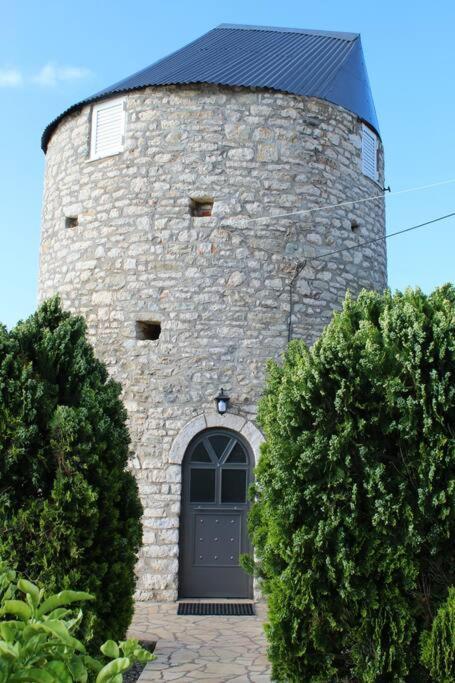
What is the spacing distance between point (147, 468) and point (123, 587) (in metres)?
2.96

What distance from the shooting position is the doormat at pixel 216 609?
24.4ft

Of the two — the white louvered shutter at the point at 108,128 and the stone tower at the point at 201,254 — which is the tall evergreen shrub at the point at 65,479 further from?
the white louvered shutter at the point at 108,128

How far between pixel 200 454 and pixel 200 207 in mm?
3344

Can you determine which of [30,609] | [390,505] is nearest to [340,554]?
[390,505]

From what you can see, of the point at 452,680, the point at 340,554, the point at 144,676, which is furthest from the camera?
the point at 144,676

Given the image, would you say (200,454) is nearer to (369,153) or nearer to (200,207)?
(200,207)

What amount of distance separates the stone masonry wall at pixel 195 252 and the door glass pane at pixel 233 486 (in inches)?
23.9

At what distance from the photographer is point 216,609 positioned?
7.61 m

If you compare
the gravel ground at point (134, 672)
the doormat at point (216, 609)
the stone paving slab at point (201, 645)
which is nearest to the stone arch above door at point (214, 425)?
the doormat at point (216, 609)

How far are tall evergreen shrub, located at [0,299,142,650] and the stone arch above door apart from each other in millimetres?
2578

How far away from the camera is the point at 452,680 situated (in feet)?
13.5

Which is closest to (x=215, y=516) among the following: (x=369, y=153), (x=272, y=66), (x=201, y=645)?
(x=201, y=645)

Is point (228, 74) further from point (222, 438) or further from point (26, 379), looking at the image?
point (26, 379)

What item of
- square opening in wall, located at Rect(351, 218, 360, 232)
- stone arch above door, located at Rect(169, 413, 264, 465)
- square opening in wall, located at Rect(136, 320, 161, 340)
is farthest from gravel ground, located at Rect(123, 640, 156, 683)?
square opening in wall, located at Rect(351, 218, 360, 232)
